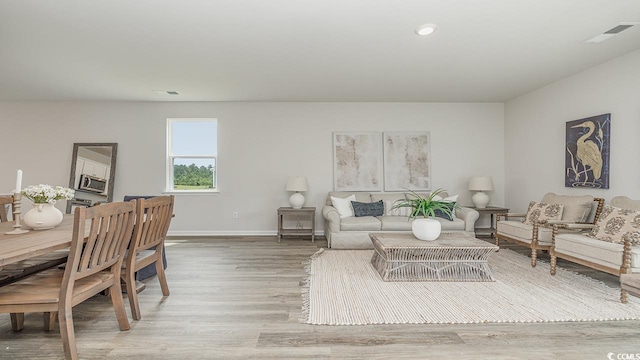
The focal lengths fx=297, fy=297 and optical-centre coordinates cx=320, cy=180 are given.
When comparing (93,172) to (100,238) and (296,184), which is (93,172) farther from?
(100,238)

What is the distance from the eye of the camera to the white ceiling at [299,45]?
2457mm

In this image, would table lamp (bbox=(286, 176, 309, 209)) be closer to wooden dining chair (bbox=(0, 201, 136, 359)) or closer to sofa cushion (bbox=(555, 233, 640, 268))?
wooden dining chair (bbox=(0, 201, 136, 359))

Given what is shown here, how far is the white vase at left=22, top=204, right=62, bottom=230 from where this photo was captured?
2031mm

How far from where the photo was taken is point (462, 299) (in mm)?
2574

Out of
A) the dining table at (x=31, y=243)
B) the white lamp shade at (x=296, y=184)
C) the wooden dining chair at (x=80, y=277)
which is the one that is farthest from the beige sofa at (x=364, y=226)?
the dining table at (x=31, y=243)

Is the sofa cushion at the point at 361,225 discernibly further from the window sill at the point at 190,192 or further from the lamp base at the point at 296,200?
the window sill at the point at 190,192

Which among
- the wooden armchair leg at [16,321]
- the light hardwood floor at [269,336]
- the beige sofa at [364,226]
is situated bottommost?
the light hardwood floor at [269,336]

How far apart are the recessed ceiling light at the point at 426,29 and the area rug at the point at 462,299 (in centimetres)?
243

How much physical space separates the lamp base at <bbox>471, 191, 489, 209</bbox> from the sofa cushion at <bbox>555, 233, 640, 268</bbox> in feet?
6.40

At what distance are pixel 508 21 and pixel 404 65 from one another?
3.98ft

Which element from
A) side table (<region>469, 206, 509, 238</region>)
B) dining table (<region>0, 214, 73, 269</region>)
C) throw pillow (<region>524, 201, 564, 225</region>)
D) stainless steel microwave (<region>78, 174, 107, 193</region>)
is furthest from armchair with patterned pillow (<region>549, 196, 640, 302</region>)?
stainless steel microwave (<region>78, 174, 107, 193</region>)

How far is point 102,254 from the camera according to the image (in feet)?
6.12

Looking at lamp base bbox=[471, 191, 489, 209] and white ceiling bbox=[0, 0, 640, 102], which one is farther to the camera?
lamp base bbox=[471, 191, 489, 209]

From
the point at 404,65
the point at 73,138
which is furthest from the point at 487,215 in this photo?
the point at 73,138
